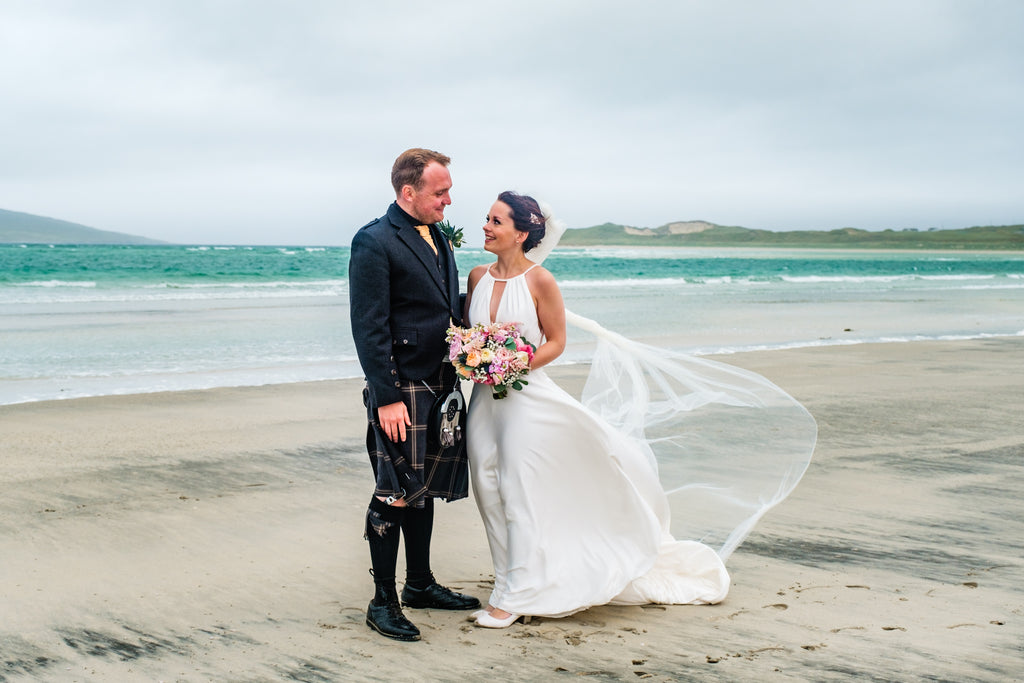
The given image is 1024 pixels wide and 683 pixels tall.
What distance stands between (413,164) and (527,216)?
51 cm

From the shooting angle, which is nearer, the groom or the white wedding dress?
the groom

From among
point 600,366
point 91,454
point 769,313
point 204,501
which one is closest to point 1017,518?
point 600,366

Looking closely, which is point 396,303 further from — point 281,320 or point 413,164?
point 281,320

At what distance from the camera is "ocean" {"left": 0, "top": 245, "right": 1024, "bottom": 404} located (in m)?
11.1

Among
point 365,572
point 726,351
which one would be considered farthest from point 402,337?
point 726,351

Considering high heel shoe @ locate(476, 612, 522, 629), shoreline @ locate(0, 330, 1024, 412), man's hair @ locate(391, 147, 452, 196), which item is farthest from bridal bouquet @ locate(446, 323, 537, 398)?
shoreline @ locate(0, 330, 1024, 412)

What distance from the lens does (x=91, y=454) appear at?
256 inches

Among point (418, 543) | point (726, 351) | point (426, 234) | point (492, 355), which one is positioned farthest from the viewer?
point (726, 351)

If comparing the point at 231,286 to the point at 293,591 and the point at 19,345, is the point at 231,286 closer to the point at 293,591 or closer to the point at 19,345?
the point at 19,345

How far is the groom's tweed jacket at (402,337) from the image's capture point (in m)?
3.45

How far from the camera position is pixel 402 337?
3.55 metres

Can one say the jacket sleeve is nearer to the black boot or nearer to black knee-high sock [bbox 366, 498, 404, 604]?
black knee-high sock [bbox 366, 498, 404, 604]

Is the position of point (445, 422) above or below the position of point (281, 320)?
above

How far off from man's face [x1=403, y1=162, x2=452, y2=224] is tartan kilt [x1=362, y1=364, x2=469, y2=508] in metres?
0.63
